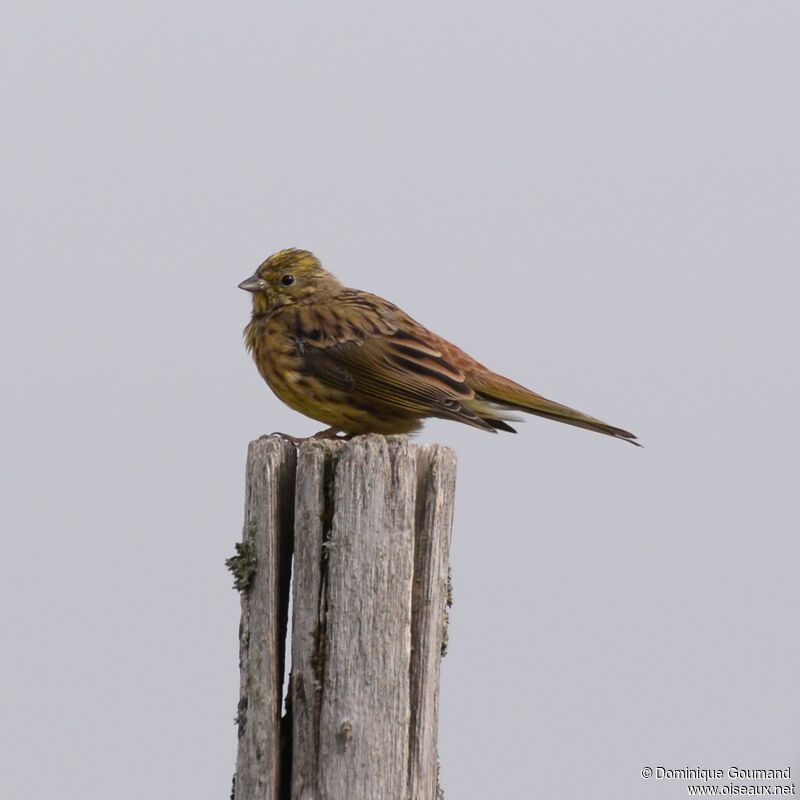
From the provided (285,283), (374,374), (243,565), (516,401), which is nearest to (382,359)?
(374,374)

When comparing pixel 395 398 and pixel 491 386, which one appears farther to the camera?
pixel 491 386

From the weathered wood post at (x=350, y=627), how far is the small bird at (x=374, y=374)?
6.30ft

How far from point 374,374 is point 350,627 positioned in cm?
241

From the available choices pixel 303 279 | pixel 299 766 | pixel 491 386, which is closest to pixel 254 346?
pixel 303 279

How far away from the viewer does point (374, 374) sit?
655cm

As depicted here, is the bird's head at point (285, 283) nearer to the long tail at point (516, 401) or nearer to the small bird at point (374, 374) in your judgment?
the small bird at point (374, 374)

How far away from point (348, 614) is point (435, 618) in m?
0.33

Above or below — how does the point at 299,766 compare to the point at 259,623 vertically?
below

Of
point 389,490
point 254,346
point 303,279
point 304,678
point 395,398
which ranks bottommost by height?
point 304,678

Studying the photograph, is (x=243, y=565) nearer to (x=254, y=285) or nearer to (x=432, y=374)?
(x=432, y=374)

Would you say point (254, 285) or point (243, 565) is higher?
point (254, 285)

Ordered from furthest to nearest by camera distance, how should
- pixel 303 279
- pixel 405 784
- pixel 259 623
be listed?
1. pixel 303 279
2. pixel 259 623
3. pixel 405 784

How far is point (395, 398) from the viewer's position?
646cm

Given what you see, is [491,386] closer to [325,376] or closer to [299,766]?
[325,376]
